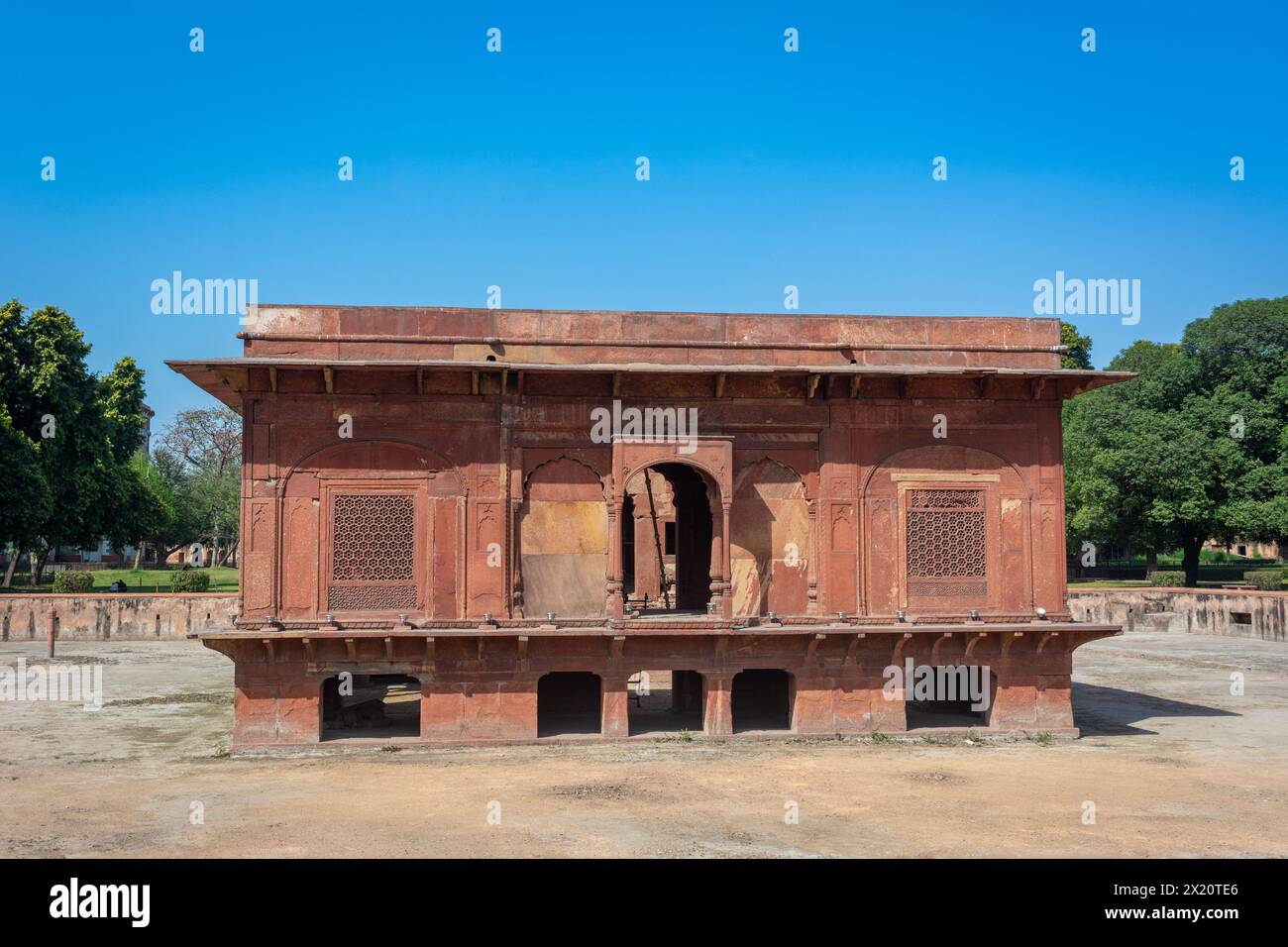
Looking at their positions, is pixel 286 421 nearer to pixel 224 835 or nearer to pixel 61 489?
pixel 224 835

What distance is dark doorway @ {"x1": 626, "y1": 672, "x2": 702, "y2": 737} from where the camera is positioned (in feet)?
63.9

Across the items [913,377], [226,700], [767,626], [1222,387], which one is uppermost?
[1222,387]

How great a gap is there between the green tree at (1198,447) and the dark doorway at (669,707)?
30.8m

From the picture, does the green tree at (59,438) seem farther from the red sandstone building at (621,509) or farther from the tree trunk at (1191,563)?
the tree trunk at (1191,563)

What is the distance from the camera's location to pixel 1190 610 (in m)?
41.1

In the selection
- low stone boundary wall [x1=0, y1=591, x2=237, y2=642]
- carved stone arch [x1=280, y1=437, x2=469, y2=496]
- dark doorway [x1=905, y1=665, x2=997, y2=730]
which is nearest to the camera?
carved stone arch [x1=280, y1=437, x2=469, y2=496]

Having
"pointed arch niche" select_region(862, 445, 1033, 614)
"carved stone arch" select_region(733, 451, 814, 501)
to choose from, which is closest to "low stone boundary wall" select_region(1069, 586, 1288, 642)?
"pointed arch niche" select_region(862, 445, 1033, 614)

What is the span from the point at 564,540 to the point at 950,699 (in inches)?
300

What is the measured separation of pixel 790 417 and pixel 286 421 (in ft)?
27.4

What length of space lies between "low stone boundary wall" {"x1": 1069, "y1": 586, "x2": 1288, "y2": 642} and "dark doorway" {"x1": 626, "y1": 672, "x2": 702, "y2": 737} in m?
19.2

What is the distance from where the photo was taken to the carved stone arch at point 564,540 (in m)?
18.4

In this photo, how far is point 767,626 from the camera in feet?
60.0

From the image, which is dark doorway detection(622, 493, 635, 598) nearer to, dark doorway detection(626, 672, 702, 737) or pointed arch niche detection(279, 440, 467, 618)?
dark doorway detection(626, 672, 702, 737)
